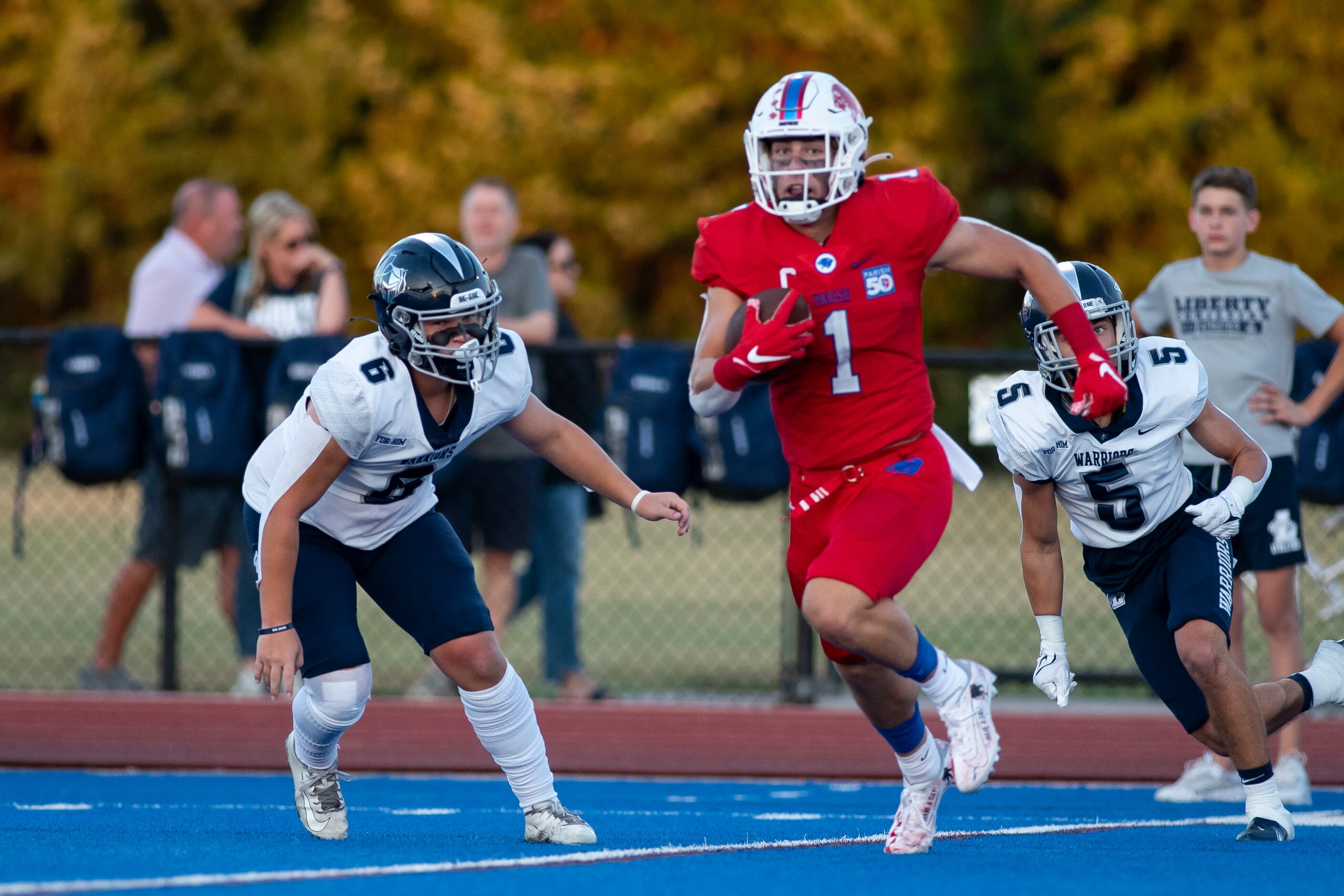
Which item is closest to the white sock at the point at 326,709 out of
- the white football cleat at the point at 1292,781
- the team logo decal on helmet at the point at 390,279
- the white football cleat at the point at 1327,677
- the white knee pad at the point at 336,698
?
the white knee pad at the point at 336,698

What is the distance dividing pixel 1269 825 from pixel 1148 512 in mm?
927

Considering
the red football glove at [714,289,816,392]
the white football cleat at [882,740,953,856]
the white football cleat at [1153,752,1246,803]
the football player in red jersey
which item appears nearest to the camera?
the red football glove at [714,289,816,392]

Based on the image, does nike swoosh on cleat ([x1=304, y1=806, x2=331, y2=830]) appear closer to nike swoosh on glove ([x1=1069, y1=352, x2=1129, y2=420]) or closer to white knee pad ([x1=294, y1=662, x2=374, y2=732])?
white knee pad ([x1=294, y1=662, x2=374, y2=732])

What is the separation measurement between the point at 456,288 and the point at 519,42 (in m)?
22.5

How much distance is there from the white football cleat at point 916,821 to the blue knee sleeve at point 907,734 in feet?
0.30

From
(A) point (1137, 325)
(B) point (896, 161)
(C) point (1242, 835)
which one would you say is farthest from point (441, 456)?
(B) point (896, 161)

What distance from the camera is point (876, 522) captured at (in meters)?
4.37

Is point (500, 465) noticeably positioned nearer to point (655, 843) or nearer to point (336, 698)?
point (336, 698)

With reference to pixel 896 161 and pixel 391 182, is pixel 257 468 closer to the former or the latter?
pixel 896 161

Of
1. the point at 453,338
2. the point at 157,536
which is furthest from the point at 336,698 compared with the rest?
the point at 157,536

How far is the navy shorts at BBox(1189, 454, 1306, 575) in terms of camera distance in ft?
19.2

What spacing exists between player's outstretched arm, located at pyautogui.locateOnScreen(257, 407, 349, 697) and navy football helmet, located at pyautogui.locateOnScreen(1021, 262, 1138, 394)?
1.93 meters

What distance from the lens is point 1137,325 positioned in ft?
20.3

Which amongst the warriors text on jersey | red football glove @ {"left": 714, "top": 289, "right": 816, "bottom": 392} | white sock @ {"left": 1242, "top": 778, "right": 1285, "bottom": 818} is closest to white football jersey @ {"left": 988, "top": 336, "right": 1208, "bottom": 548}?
the warriors text on jersey
